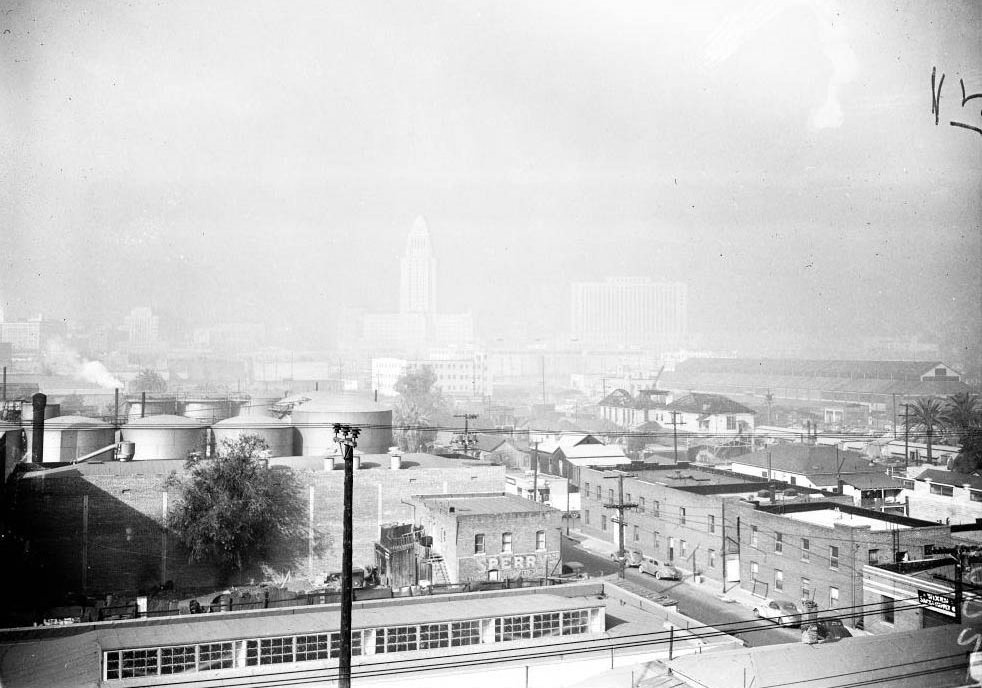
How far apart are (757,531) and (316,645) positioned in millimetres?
11879

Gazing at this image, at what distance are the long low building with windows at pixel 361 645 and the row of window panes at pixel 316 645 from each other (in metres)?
0.01

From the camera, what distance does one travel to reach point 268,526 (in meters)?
19.3

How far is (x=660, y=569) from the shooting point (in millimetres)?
20828

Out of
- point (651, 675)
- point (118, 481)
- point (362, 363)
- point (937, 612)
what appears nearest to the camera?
Result: point (651, 675)

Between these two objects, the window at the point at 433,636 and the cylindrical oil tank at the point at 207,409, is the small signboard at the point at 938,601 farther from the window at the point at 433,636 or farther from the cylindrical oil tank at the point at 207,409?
the cylindrical oil tank at the point at 207,409

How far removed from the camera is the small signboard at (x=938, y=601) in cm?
1222

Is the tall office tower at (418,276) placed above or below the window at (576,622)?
above

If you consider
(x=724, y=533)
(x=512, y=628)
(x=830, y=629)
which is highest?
→ (x=512, y=628)

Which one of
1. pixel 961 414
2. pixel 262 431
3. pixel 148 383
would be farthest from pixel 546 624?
pixel 148 383

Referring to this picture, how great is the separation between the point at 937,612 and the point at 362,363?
87777mm

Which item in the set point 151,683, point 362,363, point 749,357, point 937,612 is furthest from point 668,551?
point 362,363

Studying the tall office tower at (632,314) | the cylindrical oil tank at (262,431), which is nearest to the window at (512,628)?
the cylindrical oil tank at (262,431)

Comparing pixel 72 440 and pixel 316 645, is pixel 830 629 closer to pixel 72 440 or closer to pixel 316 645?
pixel 316 645

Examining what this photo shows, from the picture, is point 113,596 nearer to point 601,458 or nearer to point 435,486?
point 435,486
